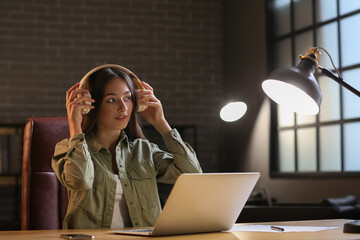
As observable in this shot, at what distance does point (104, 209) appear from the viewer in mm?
2180

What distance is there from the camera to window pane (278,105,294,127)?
5383 mm

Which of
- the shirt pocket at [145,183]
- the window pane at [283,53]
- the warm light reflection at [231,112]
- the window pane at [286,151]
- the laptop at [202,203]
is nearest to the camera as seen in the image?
the laptop at [202,203]

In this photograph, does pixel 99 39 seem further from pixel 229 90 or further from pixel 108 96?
pixel 108 96

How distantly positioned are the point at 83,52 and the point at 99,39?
0.22 meters

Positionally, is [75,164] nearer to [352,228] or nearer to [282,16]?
[352,228]

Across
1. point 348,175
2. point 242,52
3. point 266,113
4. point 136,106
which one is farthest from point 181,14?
point 136,106

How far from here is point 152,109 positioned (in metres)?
2.40

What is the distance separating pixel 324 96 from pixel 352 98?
0.36 metres

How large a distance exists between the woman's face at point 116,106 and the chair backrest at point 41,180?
0.23m

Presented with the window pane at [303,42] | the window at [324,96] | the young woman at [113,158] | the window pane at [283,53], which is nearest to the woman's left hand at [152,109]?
the young woman at [113,158]

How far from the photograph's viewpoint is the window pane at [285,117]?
17.7 feet

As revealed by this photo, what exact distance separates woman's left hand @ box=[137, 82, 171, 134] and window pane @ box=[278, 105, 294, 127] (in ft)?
10.3

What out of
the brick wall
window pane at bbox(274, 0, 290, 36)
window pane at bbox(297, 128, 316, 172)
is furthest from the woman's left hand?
the brick wall

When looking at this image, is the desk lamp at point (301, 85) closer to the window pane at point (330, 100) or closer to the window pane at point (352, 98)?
the window pane at point (352, 98)
